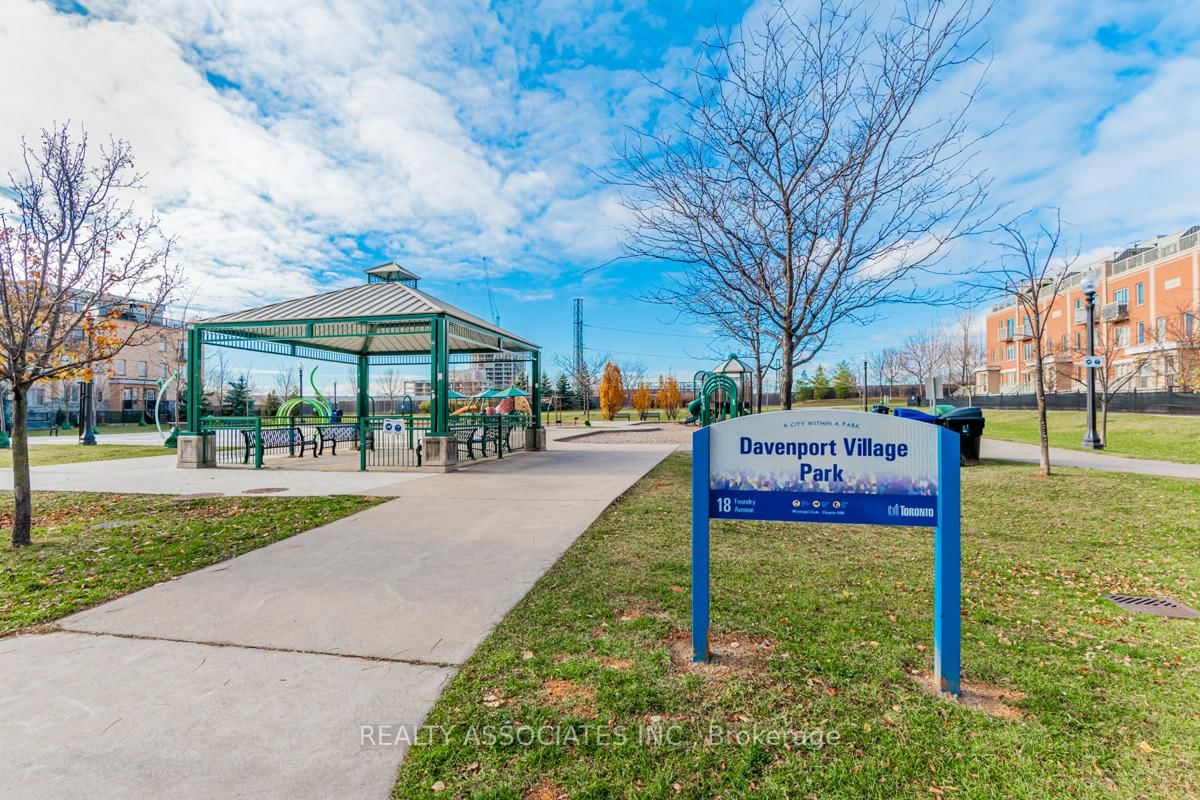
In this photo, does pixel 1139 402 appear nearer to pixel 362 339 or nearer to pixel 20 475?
pixel 362 339

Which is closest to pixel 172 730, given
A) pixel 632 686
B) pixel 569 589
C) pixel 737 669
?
pixel 632 686

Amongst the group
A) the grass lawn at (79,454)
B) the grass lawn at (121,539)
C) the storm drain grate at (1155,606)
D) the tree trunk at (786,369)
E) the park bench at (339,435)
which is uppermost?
the tree trunk at (786,369)

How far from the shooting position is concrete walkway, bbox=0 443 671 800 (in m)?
2.36

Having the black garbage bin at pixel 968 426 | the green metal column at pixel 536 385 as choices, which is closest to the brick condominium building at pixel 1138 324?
the black garbage bin at pixel 968 426

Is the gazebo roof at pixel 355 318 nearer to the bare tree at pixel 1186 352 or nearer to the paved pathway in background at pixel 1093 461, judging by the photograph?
the paved pathway in background at pixel 1093 461

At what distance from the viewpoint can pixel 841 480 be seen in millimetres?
3066

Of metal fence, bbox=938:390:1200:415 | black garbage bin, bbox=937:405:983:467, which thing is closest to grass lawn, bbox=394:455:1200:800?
black garbage bin, bbox=937:405:983:467

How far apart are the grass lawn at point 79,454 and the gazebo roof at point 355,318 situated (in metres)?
6.29

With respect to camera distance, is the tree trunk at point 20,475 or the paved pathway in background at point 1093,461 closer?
the tree trunk at point 20,475

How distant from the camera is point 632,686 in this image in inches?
118

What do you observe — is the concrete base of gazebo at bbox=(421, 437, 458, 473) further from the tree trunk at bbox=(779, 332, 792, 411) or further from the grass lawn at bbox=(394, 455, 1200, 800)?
the tree trunk at bbox=(779, 332, 792, 411)

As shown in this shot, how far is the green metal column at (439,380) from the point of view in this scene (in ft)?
41.7

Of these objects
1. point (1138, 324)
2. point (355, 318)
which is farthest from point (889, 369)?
point (355, 318)

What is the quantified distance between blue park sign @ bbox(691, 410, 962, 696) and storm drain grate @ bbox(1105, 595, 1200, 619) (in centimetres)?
248
